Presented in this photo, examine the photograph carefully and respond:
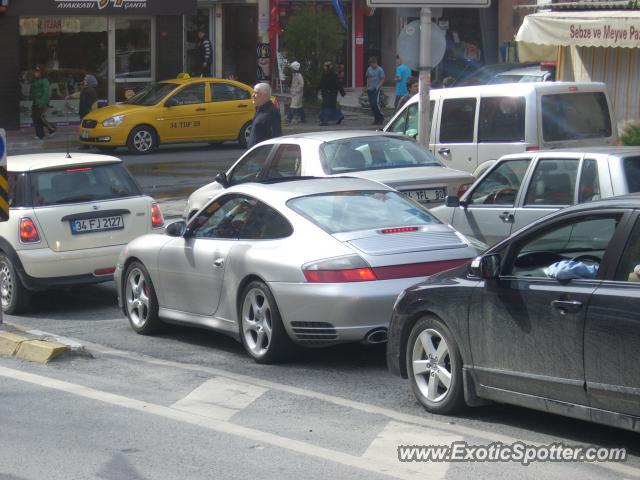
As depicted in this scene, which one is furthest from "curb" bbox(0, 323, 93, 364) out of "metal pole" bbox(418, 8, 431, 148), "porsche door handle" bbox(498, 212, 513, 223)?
"metal pole" bbox(418, 8, 431, 148)

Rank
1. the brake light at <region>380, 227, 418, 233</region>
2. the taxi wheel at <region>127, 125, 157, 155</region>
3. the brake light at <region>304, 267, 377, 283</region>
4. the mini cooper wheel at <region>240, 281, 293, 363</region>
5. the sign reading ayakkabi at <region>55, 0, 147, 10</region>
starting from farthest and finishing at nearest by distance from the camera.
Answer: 1. the sign reading ayakkabi at <region>55, 0, 147, 10</region>
2. the taxi wheel at <region>127, 125, 157, 155</region>
3. the brake light at <region>380, 227, 418, 233</region>
4. the mini cooper wheel at <region>240, 281, 293, 363</region>
5. the brake light at <region>304, 267, 377, 283</region>

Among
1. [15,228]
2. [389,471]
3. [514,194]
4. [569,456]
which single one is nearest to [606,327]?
[569,456]

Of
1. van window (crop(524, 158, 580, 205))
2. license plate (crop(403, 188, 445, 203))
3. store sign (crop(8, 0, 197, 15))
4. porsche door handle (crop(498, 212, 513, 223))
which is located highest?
store sign (crop(8, 0, 197, 15))

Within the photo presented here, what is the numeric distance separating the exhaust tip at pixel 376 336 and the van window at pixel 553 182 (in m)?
2.90

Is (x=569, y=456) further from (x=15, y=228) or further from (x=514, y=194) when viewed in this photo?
(x=15, y=228)

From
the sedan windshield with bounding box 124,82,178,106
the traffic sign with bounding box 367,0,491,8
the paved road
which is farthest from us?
the sedan windshield with bounding box 124,82,178,106

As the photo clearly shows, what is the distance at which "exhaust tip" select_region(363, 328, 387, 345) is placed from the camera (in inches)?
339

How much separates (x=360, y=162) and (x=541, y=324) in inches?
259

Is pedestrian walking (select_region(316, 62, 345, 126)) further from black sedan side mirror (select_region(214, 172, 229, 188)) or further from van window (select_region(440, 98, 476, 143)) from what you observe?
black sedan side mirror (select_region(214, 172, 229, 188))

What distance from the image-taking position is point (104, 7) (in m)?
31.5

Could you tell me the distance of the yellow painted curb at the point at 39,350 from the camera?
9320 millimetres

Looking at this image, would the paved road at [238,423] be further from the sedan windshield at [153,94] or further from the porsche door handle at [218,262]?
the sedan windshield at [153,94]

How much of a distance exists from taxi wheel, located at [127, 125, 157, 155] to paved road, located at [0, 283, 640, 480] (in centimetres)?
1731

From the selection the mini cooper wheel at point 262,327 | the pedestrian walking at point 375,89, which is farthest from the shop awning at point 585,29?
the pedestrian walking at point 375,89
